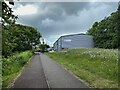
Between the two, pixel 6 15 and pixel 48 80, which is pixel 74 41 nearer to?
pixel 48 80

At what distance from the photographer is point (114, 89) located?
44.2 feet

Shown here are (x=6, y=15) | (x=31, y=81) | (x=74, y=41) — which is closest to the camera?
(x=6, y=15)

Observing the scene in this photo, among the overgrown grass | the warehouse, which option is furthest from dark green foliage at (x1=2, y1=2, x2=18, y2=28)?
the warehouse

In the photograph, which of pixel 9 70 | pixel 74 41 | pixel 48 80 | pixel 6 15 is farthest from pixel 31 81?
pixel 74 41

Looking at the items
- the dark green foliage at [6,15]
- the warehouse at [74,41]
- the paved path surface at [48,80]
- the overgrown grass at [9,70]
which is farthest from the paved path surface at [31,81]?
the warehouse at [74,41]

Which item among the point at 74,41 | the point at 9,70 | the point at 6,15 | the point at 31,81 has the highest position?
the point at 74,41

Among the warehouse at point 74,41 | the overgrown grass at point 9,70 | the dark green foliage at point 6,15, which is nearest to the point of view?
the dark green foliage at point 6,15

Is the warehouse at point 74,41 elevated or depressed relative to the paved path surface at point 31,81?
elevated

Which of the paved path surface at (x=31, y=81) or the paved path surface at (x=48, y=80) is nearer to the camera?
the paved path surface at (x=48, y=80)

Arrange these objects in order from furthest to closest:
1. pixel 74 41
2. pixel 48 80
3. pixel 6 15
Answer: pixel 74 41 < pixel 48 80 < pixel 6 15

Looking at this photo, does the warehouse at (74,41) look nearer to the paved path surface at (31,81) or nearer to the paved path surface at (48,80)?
the paved path surface at (48,80)

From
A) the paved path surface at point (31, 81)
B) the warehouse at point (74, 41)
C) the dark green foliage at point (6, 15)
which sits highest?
the warehouse at point (74, 41)

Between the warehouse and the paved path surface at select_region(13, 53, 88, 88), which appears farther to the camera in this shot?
the warehouse

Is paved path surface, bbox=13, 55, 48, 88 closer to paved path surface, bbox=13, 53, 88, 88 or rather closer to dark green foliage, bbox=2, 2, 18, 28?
paved path surface, bbox=13, 53, 88, 88
